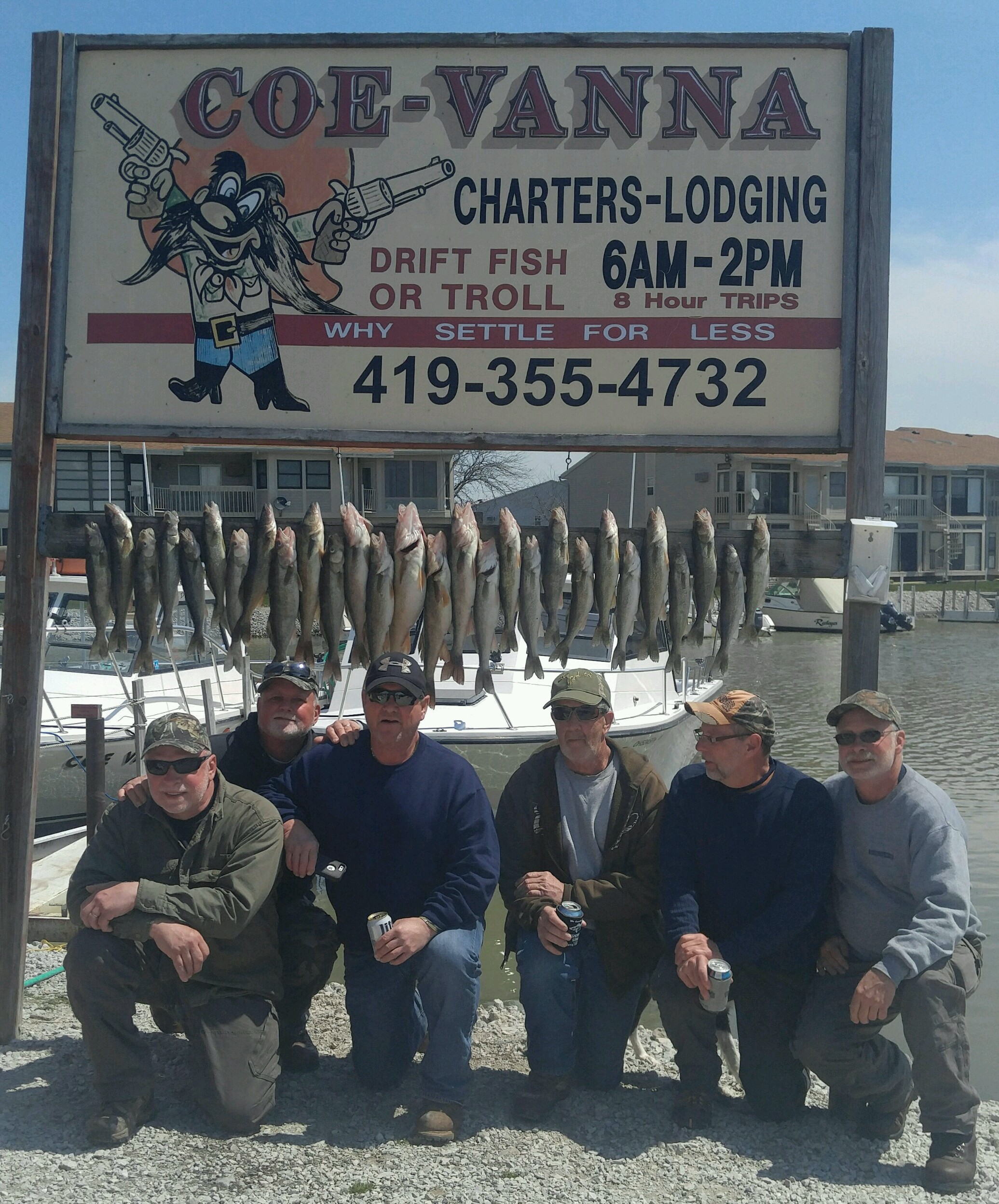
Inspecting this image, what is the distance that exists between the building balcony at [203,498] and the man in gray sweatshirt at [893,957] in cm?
3008

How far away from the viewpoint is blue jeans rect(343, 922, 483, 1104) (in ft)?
10.6

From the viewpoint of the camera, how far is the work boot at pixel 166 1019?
11.0 ft

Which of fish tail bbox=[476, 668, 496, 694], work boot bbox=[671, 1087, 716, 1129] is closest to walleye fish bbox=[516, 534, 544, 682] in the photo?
fish tail bbox=[476, 668, 496, 694]

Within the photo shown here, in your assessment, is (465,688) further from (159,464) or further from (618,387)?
(159,464)

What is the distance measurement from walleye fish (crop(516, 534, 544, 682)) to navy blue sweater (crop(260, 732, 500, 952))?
45 cm

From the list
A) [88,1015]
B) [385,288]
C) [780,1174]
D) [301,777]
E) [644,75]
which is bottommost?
[780,1174]

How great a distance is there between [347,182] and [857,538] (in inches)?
84.7

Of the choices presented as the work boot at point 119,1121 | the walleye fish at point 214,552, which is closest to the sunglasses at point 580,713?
the walleye fish at point 214,552

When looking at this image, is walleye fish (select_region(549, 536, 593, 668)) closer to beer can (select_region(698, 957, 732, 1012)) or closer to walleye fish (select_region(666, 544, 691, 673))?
walleye fish (select_region(666, 544, 691, 673))

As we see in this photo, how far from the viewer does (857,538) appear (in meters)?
3.43

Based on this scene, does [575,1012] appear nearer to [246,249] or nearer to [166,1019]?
[166,1019]

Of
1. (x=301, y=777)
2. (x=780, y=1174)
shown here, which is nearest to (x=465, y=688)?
(x=301, y=777)

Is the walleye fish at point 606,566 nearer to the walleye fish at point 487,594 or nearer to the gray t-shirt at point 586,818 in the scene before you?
the walleye fish at point 487,594

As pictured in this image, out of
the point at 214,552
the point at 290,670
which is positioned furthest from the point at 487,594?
the point at 214,552
